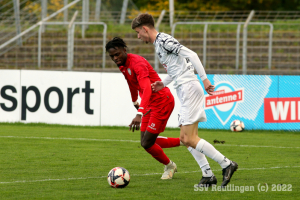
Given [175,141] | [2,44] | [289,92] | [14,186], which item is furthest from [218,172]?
[2,44]

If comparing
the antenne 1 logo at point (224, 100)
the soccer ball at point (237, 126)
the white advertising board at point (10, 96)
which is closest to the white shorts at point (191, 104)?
the soccer ball at point (237, 126)

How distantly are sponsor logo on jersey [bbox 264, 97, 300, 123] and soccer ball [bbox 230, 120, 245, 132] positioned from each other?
71cm

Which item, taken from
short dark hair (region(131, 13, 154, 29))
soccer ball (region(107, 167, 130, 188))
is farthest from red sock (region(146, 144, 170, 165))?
short dark hair (region(131, 13, 154, 29))

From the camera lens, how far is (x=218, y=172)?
6965mm

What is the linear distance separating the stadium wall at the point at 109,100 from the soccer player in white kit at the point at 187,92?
7.71 metres

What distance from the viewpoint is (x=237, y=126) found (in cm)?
1322

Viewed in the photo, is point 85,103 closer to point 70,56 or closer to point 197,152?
point 70,56

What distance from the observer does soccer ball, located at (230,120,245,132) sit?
13203 mm

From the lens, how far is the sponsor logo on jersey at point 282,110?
12969mm

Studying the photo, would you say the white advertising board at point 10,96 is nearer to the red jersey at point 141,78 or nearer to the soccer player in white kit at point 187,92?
the red jersey at point 141,78

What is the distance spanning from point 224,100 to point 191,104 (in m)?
7.90

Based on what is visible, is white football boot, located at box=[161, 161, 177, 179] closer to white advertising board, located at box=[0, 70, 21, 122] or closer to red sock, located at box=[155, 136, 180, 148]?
red sock, located at box=[155, 136, 180, 148]

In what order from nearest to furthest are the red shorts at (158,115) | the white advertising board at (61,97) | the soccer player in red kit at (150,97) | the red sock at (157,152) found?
1. the soccer player in red kit at (150,97)
2. the red shorts at (158,115)
3. the red sock at (157,152)
4. the white advertising board at (61,97)

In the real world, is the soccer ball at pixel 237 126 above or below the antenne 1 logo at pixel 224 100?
below
